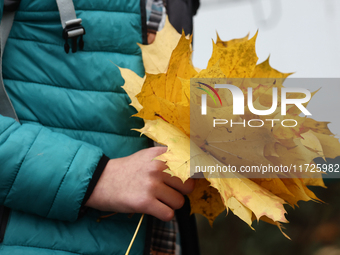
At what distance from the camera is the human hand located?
421 millimetres

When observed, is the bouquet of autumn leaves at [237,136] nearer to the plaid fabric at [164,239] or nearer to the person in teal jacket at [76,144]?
the person in teal jacket at [76,144]

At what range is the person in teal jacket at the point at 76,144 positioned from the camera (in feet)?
1.42

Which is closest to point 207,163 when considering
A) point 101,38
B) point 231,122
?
point 231,122

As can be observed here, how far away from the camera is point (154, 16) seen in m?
0.58

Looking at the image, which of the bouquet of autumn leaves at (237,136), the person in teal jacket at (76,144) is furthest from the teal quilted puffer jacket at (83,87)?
the bouquet of autumn leaves at (237,136)

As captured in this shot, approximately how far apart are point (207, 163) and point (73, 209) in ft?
0.87

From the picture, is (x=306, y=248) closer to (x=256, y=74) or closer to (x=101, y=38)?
(x=256, y=74)

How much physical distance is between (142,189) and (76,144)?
0.52 feet

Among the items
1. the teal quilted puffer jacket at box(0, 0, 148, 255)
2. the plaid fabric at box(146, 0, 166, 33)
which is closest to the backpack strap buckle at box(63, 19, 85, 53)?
the teal quilted puffer jacket at box(0, 0, 148, 255)

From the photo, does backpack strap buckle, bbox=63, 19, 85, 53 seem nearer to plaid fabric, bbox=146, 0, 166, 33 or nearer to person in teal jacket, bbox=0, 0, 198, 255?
person in teal jacket, bbox=0, 0, 198, 255

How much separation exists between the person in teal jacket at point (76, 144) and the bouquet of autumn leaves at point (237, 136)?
9 centimetres

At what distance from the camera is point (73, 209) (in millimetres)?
442

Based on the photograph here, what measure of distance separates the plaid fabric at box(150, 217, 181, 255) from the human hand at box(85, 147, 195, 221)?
0.64 feet

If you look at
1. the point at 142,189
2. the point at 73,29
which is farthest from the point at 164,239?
the point at 73,29
